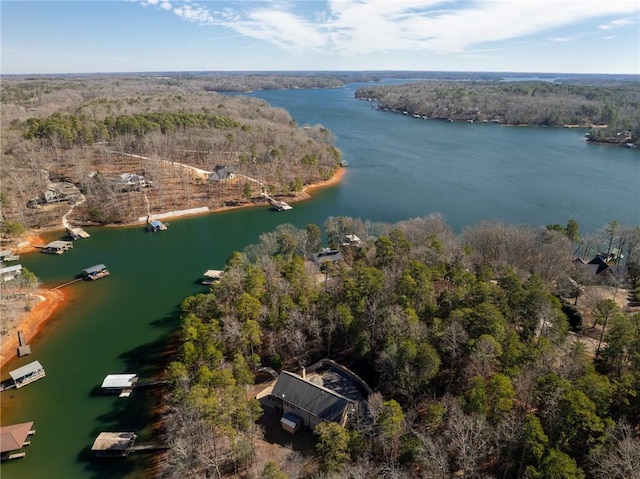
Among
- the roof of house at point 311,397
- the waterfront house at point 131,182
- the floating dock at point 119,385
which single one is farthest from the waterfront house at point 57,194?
the roof of house at point 311,397

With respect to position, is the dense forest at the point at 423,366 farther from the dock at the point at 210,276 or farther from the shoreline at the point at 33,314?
the shoreline at the point at 33,314

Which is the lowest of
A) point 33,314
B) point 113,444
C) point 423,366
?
point 113,444

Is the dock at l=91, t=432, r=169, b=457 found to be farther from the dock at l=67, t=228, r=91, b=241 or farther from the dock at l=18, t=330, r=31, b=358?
the dock at l=67, t=228, r=91, b=241

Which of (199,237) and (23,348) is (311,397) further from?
(199,237)

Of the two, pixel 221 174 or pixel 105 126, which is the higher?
pixel 105 126

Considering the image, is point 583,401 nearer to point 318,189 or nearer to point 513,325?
point 513,325

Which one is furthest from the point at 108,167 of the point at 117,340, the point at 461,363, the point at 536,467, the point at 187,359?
the point at 536,467

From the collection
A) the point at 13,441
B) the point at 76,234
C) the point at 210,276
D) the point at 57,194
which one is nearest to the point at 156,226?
the point at 76,234
